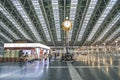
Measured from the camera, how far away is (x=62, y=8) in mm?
37219

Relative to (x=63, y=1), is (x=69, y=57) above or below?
below

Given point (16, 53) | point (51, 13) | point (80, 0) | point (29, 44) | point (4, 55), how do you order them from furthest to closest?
point (51, 13) → point (80, 0) → point (29, 44) → point (16, 53) → point (4, 55)

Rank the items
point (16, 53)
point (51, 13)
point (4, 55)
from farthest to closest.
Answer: point (51, 13)
point (16, 53)
point (4, 55)

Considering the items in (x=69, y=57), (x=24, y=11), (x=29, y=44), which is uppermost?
(x=24, y=11)

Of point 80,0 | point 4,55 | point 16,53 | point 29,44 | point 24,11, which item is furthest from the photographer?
point 24,11

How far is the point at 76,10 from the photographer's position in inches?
1467

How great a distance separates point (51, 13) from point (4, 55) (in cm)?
2077

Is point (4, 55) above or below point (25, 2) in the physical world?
below

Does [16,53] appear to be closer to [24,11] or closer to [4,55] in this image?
[4,55]

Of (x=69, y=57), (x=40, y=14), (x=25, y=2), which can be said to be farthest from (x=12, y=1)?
(x=69, y=57)

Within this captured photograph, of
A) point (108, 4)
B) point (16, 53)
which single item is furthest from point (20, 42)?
point (108, 4)

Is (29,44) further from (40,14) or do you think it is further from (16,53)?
(40,14)

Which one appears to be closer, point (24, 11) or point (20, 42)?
point (20, 42)

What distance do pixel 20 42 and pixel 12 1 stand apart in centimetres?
1090
